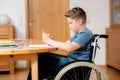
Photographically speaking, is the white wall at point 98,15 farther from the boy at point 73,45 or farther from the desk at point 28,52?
the desk at point 28,52

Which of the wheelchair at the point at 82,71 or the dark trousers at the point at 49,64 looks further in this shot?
the dark trousers at the point at 49,64

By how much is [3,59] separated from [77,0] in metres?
2.99

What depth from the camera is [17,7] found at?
174 inches

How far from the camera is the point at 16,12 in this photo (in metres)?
4.41

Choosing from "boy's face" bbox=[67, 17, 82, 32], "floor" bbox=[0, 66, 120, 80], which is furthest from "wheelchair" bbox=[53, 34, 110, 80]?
"floor" bbox=[0, 66, 120, 80]

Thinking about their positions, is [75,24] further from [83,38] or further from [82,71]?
[82,71]

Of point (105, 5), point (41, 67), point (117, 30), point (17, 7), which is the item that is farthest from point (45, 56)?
point (105, 5)

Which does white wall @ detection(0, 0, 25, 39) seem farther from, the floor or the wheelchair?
the wheelchair

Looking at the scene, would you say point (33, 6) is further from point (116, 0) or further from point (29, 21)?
point (116, 0)

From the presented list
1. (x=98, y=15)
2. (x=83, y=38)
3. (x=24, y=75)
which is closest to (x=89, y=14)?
(x=98, y=15)

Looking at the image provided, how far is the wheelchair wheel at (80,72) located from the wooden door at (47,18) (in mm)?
2824

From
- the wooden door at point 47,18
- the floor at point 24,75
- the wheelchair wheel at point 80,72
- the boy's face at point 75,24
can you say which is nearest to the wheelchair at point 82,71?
the wheelchair wheel at point 80,72

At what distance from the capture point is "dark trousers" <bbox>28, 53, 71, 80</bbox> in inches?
79.3

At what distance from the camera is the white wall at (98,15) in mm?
4578
